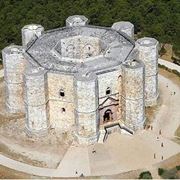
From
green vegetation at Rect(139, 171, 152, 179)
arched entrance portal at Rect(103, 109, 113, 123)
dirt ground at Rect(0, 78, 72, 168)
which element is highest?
arched entrance portal at Rect(103, 109, 113, 123)

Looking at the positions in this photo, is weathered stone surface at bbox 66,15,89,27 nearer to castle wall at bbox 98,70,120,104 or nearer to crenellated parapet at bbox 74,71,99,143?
castle wall at bbox 98,70,120,104

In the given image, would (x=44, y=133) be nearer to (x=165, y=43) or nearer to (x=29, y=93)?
(x=29, y=93)

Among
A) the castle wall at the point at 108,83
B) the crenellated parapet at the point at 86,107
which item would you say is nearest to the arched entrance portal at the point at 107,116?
the castle wall at the point at 108,83

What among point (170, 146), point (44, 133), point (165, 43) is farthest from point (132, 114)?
point (165, 43)

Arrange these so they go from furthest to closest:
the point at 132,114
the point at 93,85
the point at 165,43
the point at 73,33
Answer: the point at 165,43, the point at 73,33, the point at 132,114, the point at 93,85

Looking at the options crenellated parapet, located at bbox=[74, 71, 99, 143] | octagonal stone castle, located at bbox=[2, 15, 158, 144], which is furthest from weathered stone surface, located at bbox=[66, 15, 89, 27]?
crenellated parapet, located at bbox=[74, 71, 99, 143]

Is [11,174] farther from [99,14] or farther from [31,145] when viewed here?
[99,14]
